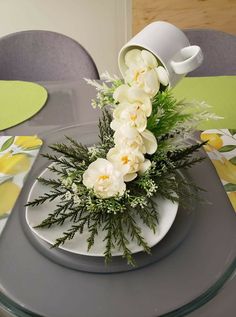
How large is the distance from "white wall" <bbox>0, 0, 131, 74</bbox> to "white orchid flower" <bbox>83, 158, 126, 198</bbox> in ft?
6.02

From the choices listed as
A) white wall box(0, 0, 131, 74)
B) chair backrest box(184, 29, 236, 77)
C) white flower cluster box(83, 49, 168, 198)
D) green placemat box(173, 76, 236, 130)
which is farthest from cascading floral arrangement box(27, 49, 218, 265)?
white wall box(0, 0, 131, 74)

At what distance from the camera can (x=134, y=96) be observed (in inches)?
20.7

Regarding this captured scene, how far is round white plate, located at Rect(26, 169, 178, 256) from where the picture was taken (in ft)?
1.71

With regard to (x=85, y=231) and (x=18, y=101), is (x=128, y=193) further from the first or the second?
(x=18, y=101)

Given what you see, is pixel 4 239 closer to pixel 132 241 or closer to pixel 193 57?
pixel 132 241

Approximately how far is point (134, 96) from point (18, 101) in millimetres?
582

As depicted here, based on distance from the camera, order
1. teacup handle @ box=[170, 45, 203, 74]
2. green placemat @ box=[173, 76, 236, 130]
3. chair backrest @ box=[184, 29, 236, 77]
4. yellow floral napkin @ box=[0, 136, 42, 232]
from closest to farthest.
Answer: teacup handle @ box=[170, 45, 203, 74] → yellow floral napkin @ box=[0, 136, 42, 232] → green placemat @ box=[173, 76, 236, 130] → chair backrest @ box=[184, 29, 236, 77]

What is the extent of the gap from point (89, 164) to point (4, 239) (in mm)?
182

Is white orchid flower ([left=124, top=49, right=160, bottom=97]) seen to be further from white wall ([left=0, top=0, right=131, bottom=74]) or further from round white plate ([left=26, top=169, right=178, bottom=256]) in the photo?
white wall ([left=0, top=0, right=131, bottom=74])

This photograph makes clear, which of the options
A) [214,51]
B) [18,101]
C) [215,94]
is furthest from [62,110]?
[214,51]

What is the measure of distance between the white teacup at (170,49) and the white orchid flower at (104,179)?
161 mm

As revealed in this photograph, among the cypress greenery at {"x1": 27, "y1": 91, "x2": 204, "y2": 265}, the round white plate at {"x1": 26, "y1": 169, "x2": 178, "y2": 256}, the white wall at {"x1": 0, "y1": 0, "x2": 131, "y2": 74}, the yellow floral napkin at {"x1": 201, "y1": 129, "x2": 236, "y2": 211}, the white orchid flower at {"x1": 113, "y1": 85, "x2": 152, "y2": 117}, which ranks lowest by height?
the white wall at {"x1": 0, "y1": 0, "x2": 131, "y2": 74}

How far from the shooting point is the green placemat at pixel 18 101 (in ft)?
3.04

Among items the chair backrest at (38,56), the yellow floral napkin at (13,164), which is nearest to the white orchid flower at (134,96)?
the yellow floral napkin at (13,164)
